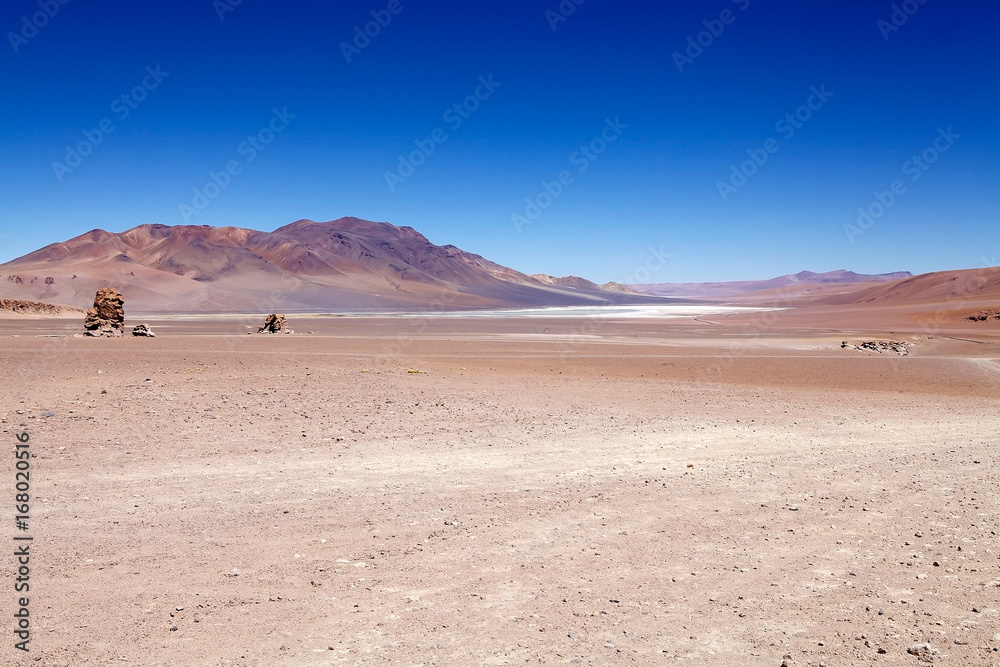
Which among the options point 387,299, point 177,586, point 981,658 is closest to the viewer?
point 981,658

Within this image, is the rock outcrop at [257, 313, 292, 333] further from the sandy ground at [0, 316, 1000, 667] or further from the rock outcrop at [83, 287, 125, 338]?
the sandy ground at [0, 316, 1000, 667]

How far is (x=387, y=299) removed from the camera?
14788 centimetres

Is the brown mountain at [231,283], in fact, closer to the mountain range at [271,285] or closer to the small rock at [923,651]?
the mountain range at [271,285]

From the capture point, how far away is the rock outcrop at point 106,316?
2902 centimetres

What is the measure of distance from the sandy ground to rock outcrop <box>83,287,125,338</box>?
18.8 meters

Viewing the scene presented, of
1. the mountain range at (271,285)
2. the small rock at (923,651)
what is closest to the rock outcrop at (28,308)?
the mountain range at (271,285)

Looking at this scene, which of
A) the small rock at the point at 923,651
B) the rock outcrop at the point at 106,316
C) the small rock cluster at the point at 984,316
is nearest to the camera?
the small rock at the point at 923,651

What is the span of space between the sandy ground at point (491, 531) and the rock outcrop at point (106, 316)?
61.8ft

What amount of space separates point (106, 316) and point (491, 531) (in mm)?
29739

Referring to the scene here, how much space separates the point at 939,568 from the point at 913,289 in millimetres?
105916

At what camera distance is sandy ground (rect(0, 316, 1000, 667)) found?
12.8 feet

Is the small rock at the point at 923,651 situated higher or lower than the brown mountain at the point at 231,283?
lower

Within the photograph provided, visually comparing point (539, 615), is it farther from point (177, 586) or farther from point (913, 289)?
point (913, 289)

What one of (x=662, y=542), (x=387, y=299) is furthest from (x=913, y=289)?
(x=662, y=542)
